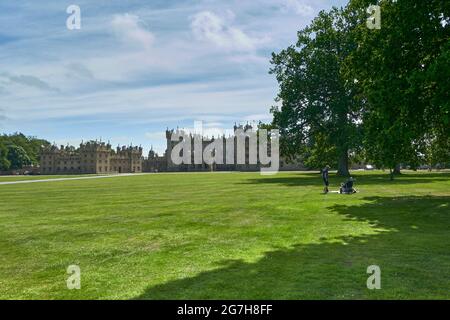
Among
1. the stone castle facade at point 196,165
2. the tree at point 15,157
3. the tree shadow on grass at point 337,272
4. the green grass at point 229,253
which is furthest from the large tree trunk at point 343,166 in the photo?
the tree at point 15,157

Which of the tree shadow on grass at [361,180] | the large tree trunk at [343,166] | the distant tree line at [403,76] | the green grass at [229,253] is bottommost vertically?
the green grass at [229,253]

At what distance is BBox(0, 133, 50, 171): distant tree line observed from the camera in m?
151

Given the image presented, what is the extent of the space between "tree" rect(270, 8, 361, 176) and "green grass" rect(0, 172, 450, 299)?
31.7 m

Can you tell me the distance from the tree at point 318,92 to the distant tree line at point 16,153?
431 feet

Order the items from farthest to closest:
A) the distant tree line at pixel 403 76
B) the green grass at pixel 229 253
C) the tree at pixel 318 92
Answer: the tree at pixel 318 92
the distant tree line at pixel 403 76
the green grass at pixel 229 253

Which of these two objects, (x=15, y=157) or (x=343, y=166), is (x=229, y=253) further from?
(x=15, y=157)

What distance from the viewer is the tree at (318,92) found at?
48.0 metres

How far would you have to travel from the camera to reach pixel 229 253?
9945 mm

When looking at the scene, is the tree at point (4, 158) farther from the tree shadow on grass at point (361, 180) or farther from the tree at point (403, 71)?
the tree at point (403, 71)

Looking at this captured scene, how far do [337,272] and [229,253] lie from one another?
9.36ft

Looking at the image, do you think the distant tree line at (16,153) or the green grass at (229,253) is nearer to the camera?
the green grass at (229,253)

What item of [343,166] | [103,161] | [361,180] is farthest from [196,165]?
[361,180]
